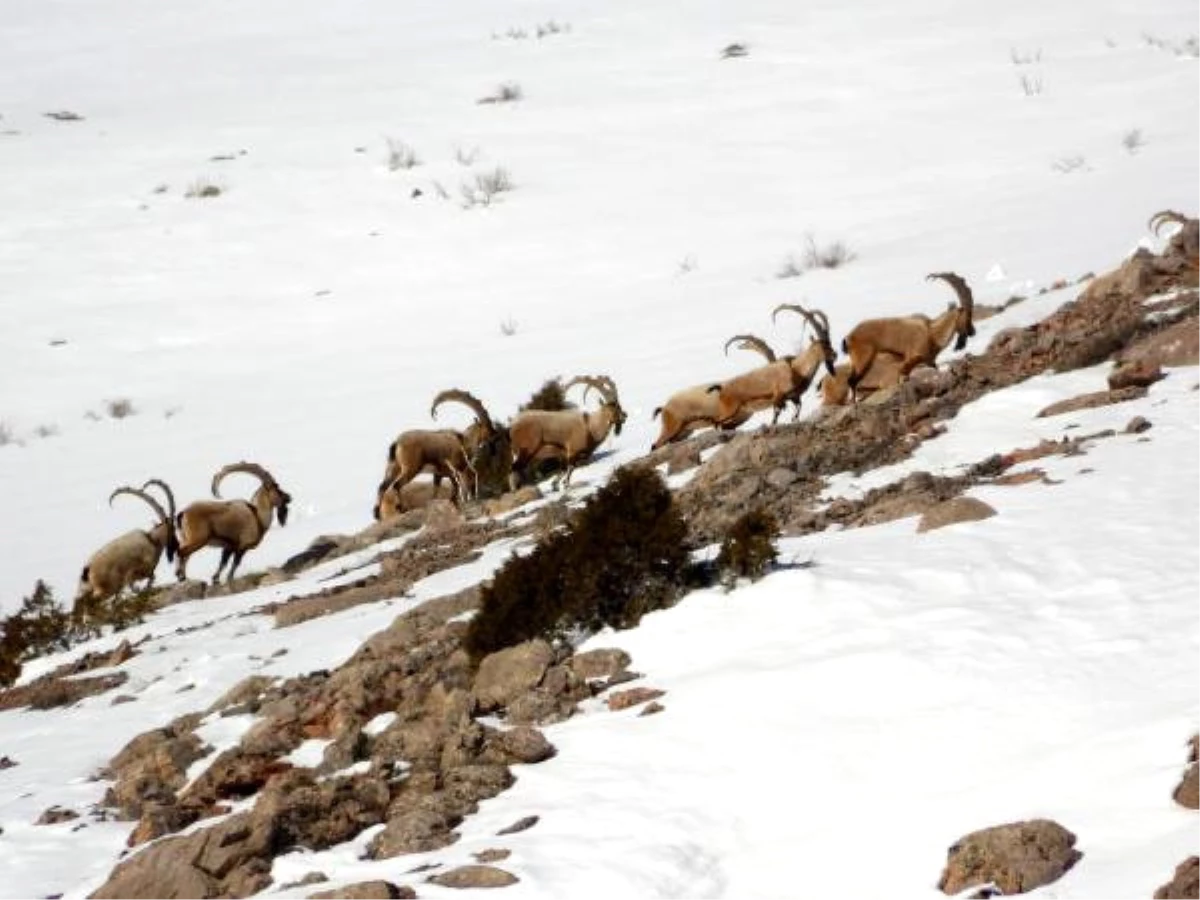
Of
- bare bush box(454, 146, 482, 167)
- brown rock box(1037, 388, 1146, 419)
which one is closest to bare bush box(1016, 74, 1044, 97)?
bare bush box(454, 146, 482, 167)

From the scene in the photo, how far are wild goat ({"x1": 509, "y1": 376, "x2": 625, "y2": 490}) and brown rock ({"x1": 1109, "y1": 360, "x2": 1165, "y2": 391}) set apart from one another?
269 inches

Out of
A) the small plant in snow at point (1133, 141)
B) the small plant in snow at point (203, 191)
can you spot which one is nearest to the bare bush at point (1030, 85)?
the small plant in snow at point (1133, 141)

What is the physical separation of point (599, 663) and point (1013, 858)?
3620 mm

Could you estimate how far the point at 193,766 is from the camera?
A: 976 centimetres

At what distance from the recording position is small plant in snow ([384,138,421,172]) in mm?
38031

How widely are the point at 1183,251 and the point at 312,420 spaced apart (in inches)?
467

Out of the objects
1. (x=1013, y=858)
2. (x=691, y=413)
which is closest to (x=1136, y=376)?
(x=691, y=413)

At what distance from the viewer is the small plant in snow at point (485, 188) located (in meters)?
35.2

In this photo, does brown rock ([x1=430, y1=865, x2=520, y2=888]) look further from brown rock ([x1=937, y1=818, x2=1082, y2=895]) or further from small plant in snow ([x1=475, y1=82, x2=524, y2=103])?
small plant in snow ([x1=475, y1=82, x2=524, y2=103])

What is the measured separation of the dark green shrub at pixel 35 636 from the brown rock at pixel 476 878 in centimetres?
973

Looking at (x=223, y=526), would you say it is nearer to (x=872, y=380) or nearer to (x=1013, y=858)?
(x=872, y=380)

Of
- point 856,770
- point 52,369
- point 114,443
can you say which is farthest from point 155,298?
point 856,770

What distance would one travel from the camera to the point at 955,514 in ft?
33.9

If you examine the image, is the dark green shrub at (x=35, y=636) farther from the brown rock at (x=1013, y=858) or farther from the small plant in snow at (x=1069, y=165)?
the small plant in snow at (x=1069, y=165)
